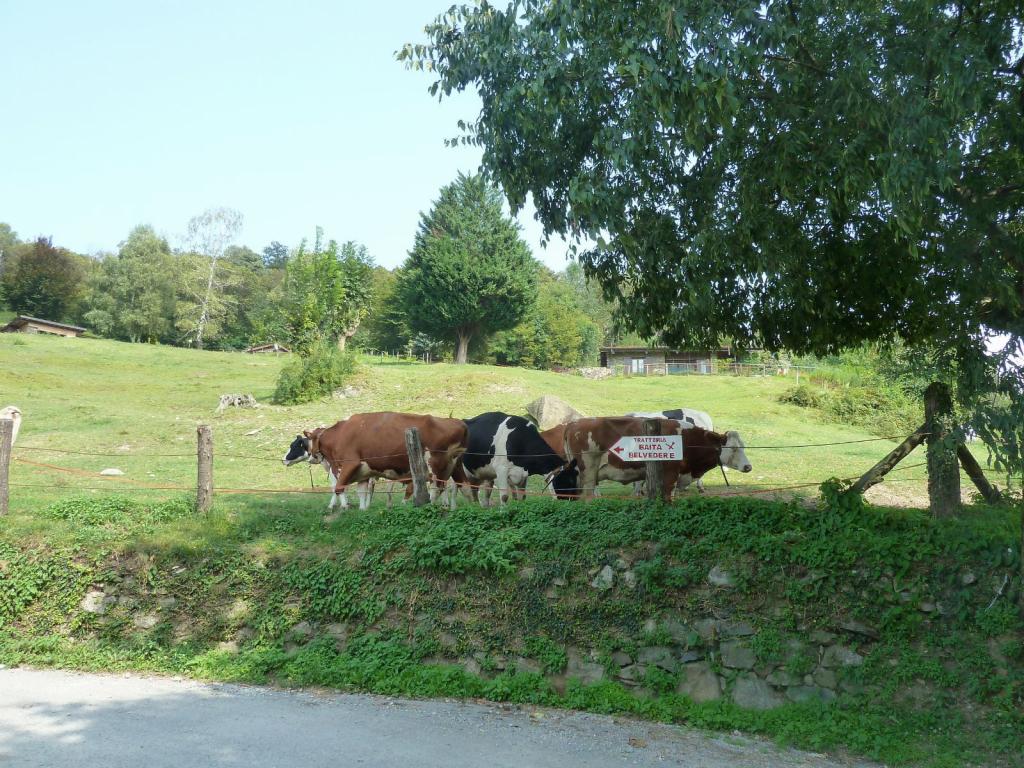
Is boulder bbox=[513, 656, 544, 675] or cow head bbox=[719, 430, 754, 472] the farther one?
cow head bbox=[719, 430, 754, 472]

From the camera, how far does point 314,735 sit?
7.54 meters

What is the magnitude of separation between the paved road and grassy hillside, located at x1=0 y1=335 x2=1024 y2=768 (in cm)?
45

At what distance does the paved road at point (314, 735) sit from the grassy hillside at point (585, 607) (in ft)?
1.48

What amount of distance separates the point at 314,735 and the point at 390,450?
6.61 meters

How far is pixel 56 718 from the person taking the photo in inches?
311

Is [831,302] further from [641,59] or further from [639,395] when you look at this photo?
[639,395]

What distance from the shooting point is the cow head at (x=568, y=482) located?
14164 mm

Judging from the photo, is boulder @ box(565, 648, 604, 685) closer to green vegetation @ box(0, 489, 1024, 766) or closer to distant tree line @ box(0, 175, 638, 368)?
green vegetation @ box(0, 489, 1024, 766)

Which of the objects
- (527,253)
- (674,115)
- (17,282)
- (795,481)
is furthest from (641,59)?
(17,282)

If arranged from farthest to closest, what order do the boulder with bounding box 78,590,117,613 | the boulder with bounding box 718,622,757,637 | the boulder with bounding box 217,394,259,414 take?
the boulder with bounding box 217,394,259,414 < the boulder with bounding box 78,590,117,613 < the boulder with bounding box 718,622,757,637

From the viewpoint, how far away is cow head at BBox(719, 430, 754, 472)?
1567 cm

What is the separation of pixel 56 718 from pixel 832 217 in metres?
9.20

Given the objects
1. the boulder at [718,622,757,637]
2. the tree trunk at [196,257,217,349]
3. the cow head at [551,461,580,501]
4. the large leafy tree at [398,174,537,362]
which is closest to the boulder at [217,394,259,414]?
the cow head at [551,461,580,501]

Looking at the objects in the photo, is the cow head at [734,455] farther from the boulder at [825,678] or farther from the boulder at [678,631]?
the boulder at [825,678]
